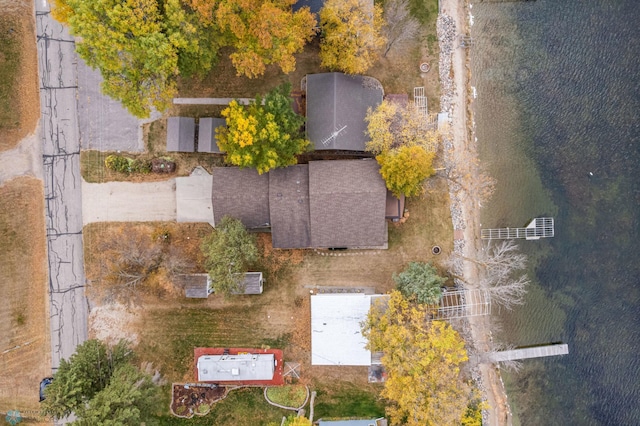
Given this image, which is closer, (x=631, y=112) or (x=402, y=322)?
(x=402, y=322)

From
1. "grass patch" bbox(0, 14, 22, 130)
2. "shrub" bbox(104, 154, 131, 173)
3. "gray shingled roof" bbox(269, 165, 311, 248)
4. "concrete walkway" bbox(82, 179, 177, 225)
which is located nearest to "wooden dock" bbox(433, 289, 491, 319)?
"gray shingled roof" bbox(269, 165, 311, 248)

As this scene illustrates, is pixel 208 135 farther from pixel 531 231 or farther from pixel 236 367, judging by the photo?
pixel 531 231

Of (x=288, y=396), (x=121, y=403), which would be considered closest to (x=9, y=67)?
(x=121, y=403)

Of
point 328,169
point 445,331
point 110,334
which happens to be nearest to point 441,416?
point 445,331

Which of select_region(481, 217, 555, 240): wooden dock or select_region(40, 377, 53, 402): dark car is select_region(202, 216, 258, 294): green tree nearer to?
select_region(40, 377, 53, 402): dark car

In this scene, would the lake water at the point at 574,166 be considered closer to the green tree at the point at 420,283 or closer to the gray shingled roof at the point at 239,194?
the green tree at the point at 420,283

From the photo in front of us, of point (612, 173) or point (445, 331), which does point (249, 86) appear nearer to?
point (445, 331)
